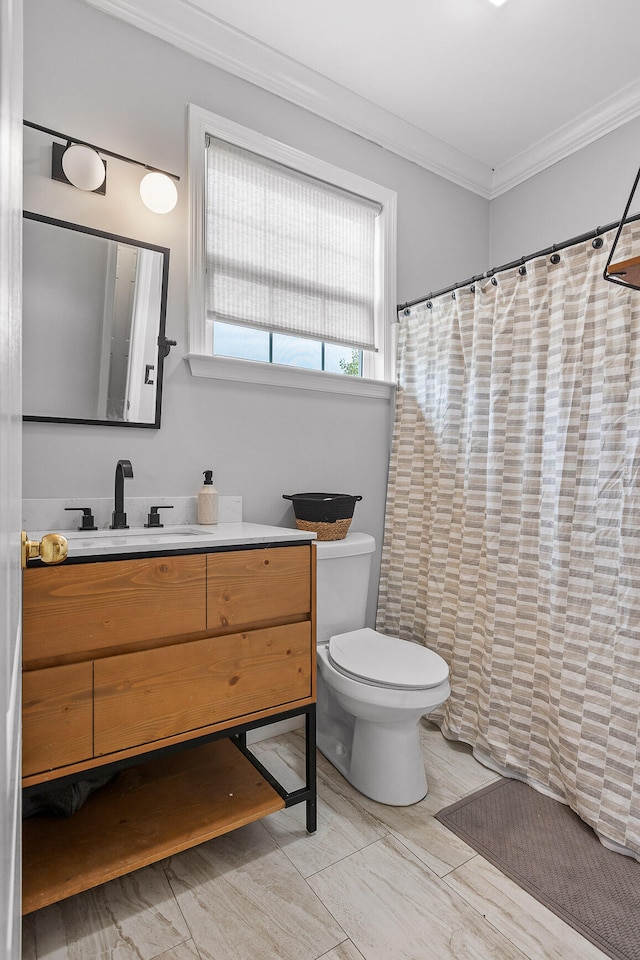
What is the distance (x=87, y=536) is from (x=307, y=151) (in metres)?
1.87

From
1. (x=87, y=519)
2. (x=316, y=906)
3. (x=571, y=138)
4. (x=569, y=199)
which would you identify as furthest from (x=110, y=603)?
→ (x=571, y=138)

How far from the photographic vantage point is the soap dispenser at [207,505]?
1906 millimetres

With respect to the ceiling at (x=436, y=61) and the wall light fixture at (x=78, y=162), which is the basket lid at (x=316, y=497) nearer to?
the wall light fixture at (x=78, y=162)

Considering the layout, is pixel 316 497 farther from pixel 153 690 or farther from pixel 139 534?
pixel 153 690

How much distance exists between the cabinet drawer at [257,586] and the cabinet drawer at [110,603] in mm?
38

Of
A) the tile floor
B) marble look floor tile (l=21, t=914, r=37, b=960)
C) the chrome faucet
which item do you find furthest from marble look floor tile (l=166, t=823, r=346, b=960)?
the chrome faucet

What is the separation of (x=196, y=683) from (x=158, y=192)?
1623mm

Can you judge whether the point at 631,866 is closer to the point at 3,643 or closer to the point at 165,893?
the point at 165,893

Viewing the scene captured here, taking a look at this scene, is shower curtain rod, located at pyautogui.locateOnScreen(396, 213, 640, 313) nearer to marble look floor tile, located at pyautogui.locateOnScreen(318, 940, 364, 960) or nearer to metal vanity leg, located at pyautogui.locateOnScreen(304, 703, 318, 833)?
metal vanity leg, located at pyautogui.locateOnScreen(304, 703, 318, 833)

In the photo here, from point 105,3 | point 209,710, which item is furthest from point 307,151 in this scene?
point 209,710

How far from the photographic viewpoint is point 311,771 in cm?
160

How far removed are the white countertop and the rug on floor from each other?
40.6 inches

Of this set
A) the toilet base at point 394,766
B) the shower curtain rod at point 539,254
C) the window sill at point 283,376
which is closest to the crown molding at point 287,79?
the shower curtain rod at point 539,254

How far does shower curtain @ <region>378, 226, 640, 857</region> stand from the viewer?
5.21 feet
